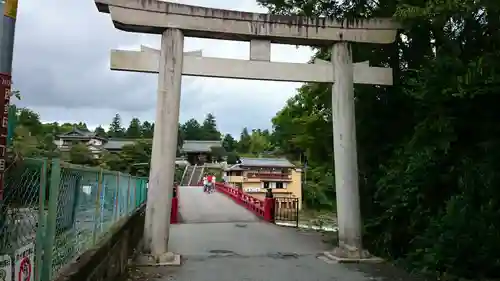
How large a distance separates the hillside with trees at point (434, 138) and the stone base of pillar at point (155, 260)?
4.44m

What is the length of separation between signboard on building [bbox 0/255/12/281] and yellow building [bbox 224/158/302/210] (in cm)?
4443

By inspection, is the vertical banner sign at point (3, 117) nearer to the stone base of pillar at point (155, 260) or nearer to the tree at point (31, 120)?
the stone base of pillar at point (155, 260)

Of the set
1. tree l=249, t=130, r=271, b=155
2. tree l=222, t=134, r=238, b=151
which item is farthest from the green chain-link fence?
tree l=222, t=134, r=238, b=151

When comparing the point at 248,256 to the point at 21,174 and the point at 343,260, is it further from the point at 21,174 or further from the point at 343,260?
the point at 21,174

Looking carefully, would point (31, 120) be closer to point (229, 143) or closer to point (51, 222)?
point (51, 222)

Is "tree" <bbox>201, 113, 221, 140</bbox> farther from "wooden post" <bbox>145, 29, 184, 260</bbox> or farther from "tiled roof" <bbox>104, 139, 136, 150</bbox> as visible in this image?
"wooden post" <bbox>145, 29, 184, 260</bbox>

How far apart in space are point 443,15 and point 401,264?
459 cm

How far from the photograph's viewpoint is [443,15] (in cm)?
730

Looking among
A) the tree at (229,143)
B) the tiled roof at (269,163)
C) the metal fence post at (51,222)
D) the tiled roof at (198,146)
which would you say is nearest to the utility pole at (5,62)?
the metal fence post at (51,222)

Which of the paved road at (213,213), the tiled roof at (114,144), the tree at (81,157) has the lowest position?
the paved road at (213,213)

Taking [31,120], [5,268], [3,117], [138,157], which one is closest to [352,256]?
[5,268]

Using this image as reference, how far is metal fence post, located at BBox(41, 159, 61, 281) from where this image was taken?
3585 mm

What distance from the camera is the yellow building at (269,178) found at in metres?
48.2

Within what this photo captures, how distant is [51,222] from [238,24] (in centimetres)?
665
